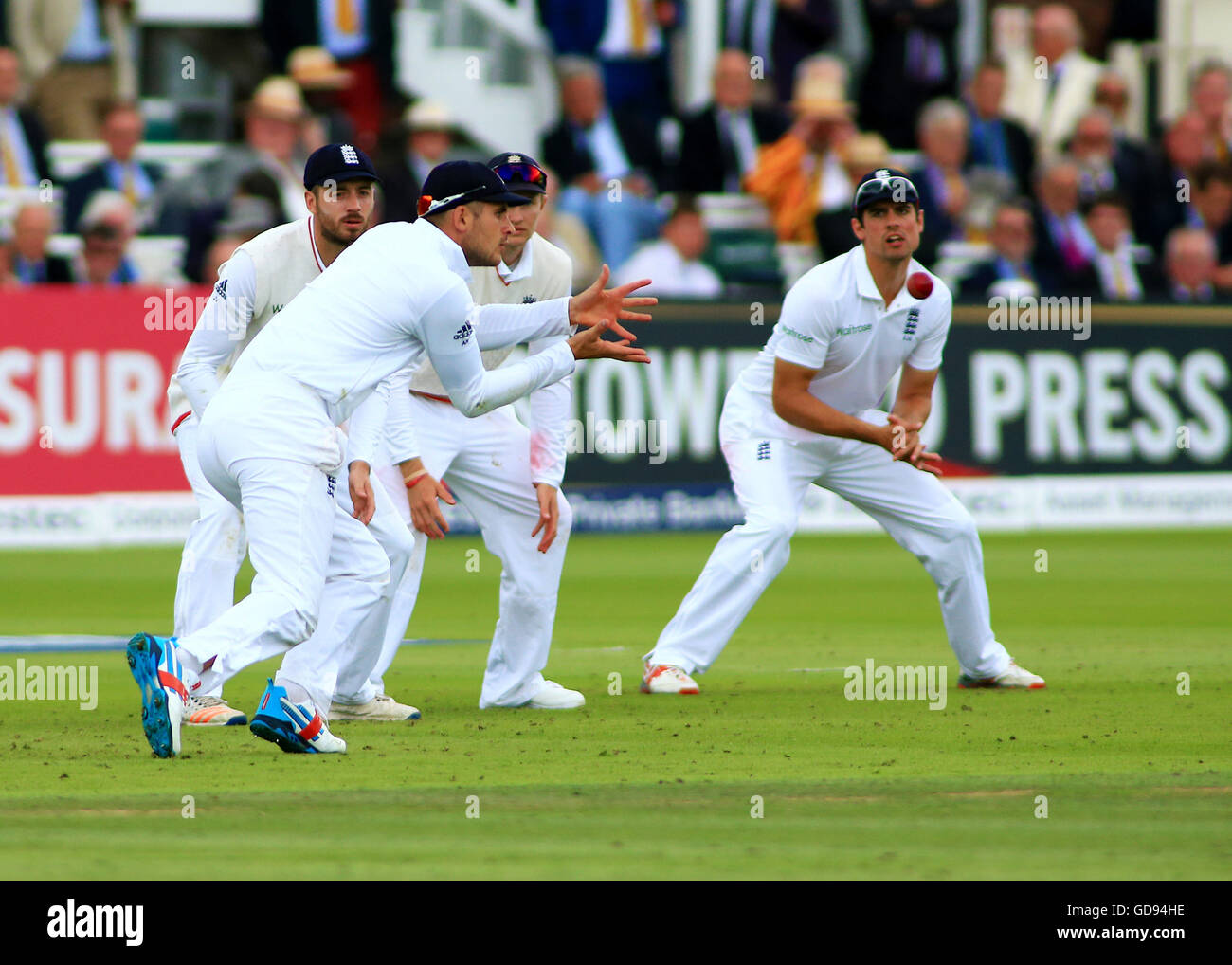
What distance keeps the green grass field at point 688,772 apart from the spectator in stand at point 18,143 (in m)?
5.88

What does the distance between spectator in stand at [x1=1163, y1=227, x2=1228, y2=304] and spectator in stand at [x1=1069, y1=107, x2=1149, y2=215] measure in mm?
699

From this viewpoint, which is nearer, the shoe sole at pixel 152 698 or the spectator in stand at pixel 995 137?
the shoe sole at pixel 152 698

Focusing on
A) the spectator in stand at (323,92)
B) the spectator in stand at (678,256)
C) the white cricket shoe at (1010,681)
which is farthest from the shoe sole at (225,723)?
the spectator in stand at (678,256)

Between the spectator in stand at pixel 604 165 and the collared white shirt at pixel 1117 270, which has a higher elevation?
the spectator in stand at pixel 604 165

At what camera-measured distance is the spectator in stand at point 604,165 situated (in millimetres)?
17922

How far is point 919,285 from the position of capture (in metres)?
9.27

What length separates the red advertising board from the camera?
15250mm

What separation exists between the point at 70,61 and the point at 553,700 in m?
11.7

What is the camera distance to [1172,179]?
794 inches

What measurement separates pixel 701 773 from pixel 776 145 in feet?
41.4

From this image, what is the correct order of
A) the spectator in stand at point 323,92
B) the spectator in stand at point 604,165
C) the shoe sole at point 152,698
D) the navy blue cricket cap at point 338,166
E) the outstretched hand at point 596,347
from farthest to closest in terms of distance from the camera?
the spectator in stand at point 604,165
the spectator in stand at point 323,92
the navy blue cricket cap at point 338,166
the outstretched hand at point 596,347
the shoe sole at point 152,698

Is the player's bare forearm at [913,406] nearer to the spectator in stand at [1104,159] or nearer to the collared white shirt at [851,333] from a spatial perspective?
the collared white shirt at [851,333]

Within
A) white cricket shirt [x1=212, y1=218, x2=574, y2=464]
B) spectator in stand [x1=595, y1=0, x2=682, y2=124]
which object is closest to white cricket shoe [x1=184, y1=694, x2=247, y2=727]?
white cricket shirt [x1=212, y1=218, x2=574, y2=464]

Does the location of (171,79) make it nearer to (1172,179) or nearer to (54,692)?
(1172,179)
